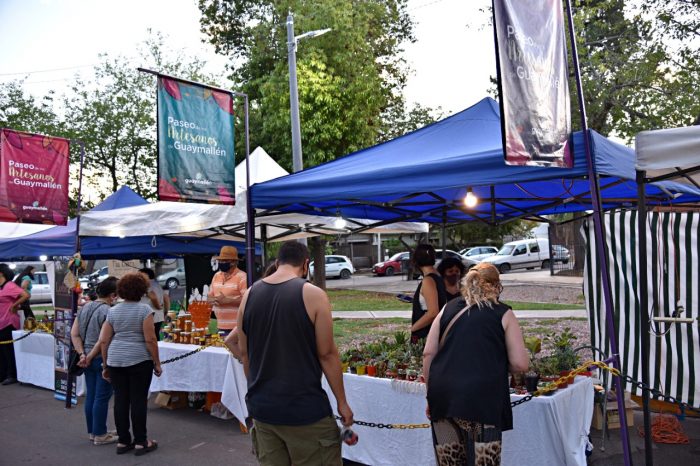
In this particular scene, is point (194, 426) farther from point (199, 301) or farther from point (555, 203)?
point (555, 203)

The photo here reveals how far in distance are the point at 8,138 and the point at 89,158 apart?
1854cm

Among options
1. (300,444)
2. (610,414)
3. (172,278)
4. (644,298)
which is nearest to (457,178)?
(644,298)

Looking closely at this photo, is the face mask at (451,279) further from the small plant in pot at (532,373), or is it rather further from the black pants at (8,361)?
the black pants at (8,361)

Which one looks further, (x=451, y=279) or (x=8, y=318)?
(x=8, y=318)

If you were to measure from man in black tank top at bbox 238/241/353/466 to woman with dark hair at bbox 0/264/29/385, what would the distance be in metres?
7.36

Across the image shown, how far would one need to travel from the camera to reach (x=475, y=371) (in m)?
3.03

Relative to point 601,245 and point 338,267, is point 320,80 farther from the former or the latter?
point 338,267

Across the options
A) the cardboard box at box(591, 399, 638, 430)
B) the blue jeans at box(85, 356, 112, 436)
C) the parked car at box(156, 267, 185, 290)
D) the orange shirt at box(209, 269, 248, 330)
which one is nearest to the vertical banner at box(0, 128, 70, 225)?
the orange shirt at box(209, 269, 248, 330)

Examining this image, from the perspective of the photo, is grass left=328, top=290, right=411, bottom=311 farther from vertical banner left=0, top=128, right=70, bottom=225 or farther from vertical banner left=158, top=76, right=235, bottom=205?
vertical banner left=158, top=76, right=235, bottom=205

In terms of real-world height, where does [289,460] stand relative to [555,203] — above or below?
below

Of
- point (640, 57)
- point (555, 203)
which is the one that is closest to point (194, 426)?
point (555, 203)

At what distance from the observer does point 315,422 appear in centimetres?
291

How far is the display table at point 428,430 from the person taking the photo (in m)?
3.86

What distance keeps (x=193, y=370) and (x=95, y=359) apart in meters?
1.15
